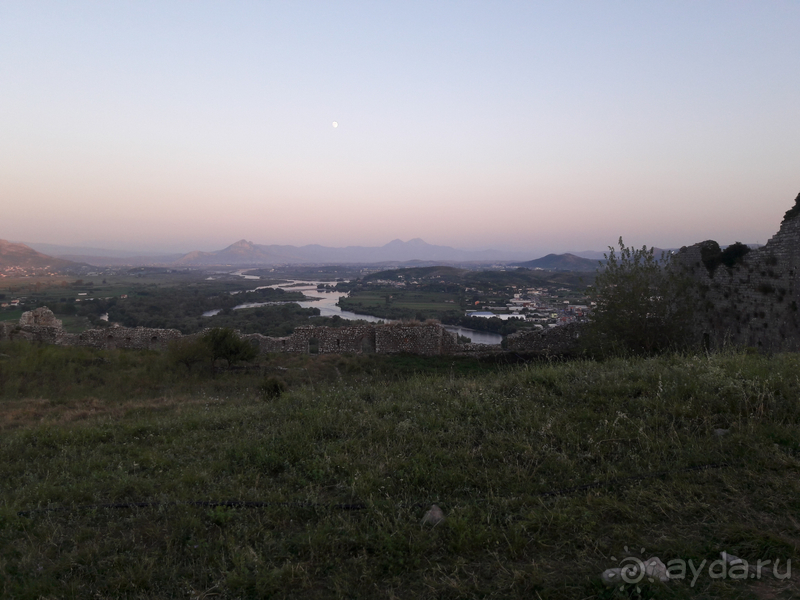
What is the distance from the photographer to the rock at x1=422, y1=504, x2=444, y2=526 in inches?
133

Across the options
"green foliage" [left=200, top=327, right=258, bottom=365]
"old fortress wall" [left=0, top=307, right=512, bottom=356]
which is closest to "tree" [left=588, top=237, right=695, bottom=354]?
"old fortress wall" [left=0, top=307, right=512, bottom=356]

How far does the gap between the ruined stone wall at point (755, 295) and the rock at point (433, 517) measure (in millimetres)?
10088

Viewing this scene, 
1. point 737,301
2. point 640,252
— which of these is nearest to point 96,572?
point 640,252

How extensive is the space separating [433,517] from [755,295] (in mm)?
12604

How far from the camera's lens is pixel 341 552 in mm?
3121

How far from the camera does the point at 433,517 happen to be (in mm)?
3420

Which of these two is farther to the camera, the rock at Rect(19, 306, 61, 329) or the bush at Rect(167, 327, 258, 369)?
the rock at Rect(19, 306, 61, 329)

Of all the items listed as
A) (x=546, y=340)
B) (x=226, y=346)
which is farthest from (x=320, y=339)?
(x=546, y=340)

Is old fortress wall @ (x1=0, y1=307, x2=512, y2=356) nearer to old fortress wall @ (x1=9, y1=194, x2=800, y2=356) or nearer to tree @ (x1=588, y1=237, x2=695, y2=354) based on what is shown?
old fortress wall @ (x1=9, y1=194, x2=800, y2=356)

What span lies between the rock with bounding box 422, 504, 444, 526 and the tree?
966 cm

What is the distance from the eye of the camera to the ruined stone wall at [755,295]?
10.2 m

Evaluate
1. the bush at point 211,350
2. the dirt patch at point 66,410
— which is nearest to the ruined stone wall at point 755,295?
the dirt patch at point 66,410

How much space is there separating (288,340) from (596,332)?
1255cm

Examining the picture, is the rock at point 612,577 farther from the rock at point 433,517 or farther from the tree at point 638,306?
the tree at point 638,306
